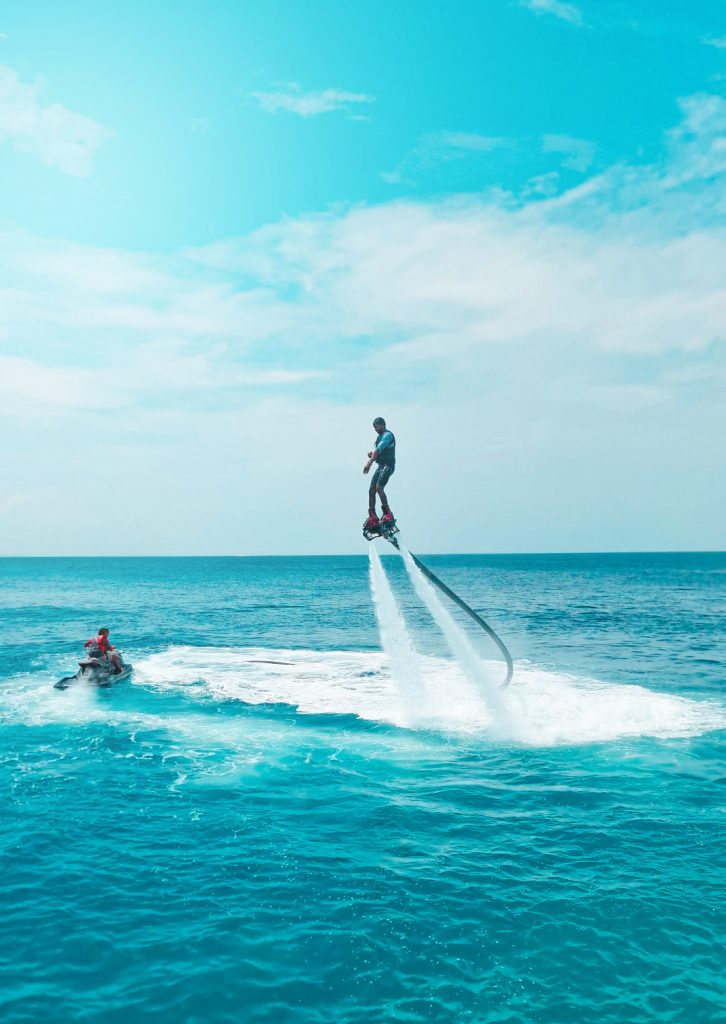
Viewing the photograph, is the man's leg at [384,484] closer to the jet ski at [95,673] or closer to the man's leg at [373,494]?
the man's leg at [373,494]

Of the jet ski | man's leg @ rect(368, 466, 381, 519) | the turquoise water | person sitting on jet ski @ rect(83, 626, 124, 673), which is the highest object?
man's leg @ rect(368, 466, 381, 519)

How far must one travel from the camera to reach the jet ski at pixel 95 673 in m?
37.0

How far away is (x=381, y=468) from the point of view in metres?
20.7

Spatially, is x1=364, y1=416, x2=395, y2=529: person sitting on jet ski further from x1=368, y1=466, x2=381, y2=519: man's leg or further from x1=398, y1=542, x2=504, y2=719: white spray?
x1=398, y1=542, x2=504, y2=719: white spray

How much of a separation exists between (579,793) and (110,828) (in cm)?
1464

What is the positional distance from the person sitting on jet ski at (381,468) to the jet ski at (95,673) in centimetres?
2313

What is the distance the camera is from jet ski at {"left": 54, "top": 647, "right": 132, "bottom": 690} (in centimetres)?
3700

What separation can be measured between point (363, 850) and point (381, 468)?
10904 mm

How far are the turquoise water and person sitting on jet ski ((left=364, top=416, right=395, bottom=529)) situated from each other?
29.8 ft

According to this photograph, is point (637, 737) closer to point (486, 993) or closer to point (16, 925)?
point (486, 993)

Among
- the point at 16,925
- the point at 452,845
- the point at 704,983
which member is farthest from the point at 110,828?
the point at 704,983

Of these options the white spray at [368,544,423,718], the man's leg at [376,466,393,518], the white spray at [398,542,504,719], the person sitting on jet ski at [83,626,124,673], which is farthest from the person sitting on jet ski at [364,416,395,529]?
the person sitting on jet ski at [83,626,124,673]

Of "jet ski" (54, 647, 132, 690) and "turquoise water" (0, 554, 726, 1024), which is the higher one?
"jet ski" (54, 647, 132, 690)

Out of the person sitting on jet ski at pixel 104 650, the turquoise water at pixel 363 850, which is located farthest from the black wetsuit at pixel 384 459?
the person sitting on jet ski at pixel 104 650
